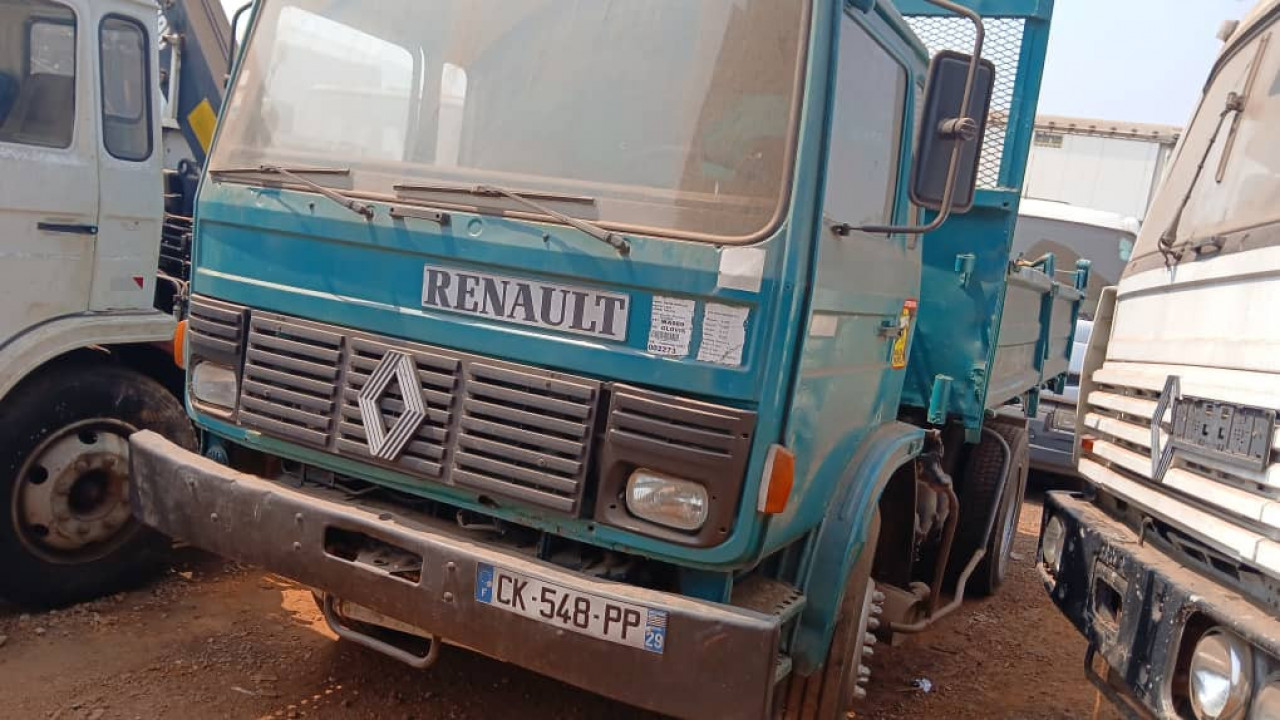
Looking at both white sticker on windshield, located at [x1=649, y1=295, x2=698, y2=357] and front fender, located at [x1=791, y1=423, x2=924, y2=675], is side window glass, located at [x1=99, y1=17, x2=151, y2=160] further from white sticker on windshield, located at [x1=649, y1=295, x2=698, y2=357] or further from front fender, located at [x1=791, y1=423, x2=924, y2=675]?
front fender, located at [x1=791, y1=423, x2=924, y2=675]

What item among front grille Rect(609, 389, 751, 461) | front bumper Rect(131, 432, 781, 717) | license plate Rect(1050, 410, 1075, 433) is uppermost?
front grille Rect(609, 389, 751, 461)

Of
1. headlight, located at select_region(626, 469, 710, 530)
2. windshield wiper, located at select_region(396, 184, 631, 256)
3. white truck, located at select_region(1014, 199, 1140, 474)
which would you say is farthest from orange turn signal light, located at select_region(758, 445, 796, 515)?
white truck, located at select_region(1014, 199, 1140, 474)

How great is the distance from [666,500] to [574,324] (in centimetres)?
53

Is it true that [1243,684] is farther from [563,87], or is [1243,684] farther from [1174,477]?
[563,87]

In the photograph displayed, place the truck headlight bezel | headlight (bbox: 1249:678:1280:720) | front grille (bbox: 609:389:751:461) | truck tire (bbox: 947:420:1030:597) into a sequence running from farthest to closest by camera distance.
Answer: truck tire (bbox: 947:420:1030:597) < the truck headlight bezel < front grille (bbox: 609:389:751:461) < headlight (bbox: 1249:678:1280:720)

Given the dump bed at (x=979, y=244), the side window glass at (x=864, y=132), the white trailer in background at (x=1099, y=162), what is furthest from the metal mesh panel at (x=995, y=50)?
the white trailer in background at (x=1099, y=162)

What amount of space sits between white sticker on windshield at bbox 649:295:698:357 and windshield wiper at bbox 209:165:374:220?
914 millimetres

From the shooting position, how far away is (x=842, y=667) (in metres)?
3.07

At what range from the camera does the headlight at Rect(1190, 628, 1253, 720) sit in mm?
2346

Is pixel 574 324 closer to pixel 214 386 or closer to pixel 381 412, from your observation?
pixel 381 412

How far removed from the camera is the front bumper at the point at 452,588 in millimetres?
2396

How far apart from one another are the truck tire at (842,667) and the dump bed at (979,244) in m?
1.30

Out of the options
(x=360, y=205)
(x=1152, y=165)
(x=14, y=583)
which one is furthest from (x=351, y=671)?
(x=1152, y=165)

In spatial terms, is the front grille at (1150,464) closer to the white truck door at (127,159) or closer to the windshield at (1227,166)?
the windshield at (1227,166)
